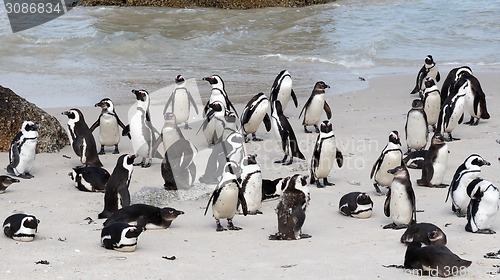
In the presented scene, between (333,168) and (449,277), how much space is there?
384cm

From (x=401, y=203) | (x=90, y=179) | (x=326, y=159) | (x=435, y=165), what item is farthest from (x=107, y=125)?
(x=401, y=203)

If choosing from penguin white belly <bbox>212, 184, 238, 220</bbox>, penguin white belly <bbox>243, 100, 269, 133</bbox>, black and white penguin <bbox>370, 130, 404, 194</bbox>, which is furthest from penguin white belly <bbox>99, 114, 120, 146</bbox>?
black and white penguin <bbox>370, 130, 404, 194</bbox>

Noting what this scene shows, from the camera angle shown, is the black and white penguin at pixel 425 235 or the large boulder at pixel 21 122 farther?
the large boulder at pixel 21 122

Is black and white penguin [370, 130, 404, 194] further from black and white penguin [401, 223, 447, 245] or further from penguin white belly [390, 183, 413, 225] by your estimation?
black and white penguin [401, 223, 447, 245]

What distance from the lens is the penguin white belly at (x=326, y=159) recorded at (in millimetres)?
8961

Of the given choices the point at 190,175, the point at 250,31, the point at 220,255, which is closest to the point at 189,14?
the point at 250,31

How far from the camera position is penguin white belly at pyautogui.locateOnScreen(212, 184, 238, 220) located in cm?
752

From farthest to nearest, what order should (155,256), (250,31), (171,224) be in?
(250,31) → (171,224) → (155,256)

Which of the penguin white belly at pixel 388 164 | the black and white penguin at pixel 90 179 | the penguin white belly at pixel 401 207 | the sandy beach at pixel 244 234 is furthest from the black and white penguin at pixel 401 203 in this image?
the black and white penguin at pixel 90 179

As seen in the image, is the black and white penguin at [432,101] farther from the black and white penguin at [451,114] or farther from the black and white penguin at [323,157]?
the black and white penguin at [323,157]

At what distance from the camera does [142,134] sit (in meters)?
10.1

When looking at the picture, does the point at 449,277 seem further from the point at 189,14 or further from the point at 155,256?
the point at 189,14

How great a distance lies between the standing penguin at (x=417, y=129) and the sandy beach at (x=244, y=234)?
14.3 inches

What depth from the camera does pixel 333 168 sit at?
383 inches
